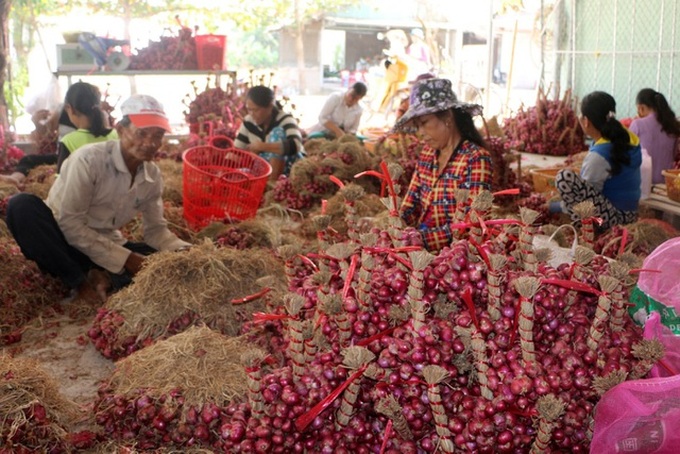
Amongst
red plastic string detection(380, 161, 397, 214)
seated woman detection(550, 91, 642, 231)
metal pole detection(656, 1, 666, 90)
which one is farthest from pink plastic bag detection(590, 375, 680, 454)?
metal pole detection(656, 1, 666, 90)

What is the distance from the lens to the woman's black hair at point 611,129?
420cm

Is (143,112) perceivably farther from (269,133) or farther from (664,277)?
(269,133)

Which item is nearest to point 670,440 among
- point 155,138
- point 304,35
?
point 155,138

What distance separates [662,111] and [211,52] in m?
4.96

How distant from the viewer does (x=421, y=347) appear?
1635 mm

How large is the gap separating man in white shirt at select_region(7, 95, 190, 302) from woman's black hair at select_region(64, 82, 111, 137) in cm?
86

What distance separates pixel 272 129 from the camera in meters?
5.84

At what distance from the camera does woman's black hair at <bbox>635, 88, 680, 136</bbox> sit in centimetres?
553

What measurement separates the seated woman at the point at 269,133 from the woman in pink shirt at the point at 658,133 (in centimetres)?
284

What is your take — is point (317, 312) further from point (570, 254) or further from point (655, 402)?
point (570, 254)

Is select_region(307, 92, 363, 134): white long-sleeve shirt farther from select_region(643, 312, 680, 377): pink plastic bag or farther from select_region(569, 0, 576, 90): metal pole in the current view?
select_region(643, 312, 680, 377): pink plastic bag

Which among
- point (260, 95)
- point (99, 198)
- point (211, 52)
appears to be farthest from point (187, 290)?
point (211, 52)

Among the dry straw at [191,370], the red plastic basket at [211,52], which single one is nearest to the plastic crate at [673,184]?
the dry straw at [191,370]

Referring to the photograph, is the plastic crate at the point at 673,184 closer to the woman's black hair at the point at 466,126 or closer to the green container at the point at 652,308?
the woman's black hair at the point at 466,126
